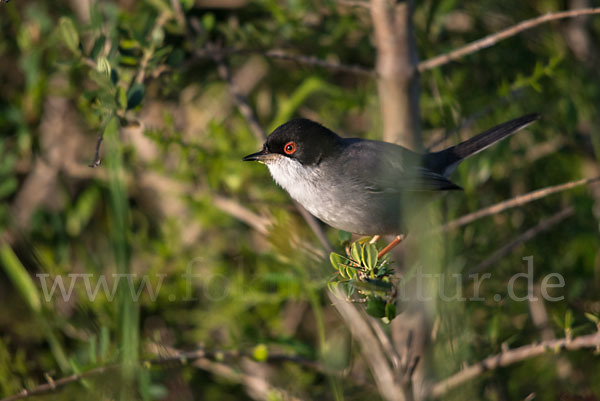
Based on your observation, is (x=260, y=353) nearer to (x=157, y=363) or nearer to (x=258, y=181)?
(x=157, y=363)

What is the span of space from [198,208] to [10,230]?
1302 millimetres

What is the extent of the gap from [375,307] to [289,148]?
1.27 meters

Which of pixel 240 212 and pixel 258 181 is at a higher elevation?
pixel 258 181

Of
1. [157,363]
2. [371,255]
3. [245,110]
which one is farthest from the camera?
[245,110]

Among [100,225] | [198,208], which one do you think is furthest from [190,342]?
[100,225]

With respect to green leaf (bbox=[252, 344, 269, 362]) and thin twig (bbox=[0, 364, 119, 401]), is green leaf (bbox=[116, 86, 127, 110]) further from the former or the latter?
green leaf (bbox=[252, 344, 269, 362])

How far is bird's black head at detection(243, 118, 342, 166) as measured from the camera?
2771 millimetres

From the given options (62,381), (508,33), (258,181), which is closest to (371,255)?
(508,33)

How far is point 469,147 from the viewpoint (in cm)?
300

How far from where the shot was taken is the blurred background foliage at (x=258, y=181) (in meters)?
2.88

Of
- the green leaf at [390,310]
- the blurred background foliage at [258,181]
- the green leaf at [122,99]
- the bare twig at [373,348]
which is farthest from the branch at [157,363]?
the green leaf at [122,99]

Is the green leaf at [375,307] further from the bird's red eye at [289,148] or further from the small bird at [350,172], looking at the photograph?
the bird's red eye at [289,148]

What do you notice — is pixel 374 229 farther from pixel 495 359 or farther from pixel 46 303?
pixel 46 303

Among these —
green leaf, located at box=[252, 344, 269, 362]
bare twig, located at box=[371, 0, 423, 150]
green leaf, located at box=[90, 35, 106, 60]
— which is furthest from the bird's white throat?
green leaf, located at box=[90, 35, 106, 60]
